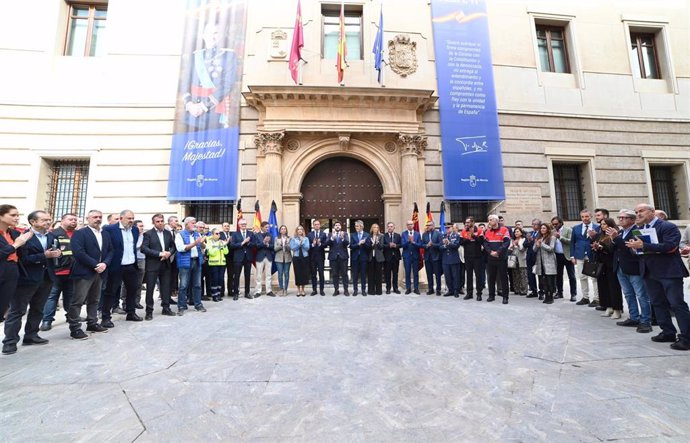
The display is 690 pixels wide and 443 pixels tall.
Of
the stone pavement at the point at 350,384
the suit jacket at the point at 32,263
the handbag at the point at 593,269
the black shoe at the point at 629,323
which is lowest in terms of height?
the black shoe at the point at 629,323

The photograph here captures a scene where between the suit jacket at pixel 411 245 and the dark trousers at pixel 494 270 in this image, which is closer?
the dark trousers at pixel 494 270

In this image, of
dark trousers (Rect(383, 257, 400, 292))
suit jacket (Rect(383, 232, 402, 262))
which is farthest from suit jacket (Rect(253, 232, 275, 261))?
dark trousers (Rect(383, 257, 400, 292))

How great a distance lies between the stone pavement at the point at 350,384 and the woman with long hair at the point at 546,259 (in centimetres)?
247

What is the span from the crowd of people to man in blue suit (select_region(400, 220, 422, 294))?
30 mm

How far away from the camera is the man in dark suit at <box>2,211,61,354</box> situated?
13.9 feet

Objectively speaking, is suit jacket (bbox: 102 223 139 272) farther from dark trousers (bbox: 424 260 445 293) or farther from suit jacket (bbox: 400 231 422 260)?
dark trousers (bbox: 424 260 445 293)

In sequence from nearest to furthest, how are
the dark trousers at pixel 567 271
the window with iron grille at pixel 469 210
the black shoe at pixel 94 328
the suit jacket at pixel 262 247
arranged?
the black shoe at pixel 94 328 → the dark trousers at pixel 567 271 → the suit jacket at pixel 262 247 → the window with iron grille at pixel 469 210

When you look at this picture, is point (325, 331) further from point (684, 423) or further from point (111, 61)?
point (111, 61)

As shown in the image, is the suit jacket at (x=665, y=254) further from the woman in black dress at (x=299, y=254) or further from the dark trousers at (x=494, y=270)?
the woman in black dress at (x=299, y=254)

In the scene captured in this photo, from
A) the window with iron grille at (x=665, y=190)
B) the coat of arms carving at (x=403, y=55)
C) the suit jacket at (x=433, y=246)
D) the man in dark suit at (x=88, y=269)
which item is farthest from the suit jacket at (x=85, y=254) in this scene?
the window with iron grille at (x=665, y=190)

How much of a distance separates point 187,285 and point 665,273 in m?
8.13

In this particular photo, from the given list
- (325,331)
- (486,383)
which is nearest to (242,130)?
(325,331)

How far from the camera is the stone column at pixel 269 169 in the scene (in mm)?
10906

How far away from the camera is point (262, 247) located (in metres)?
8.89
